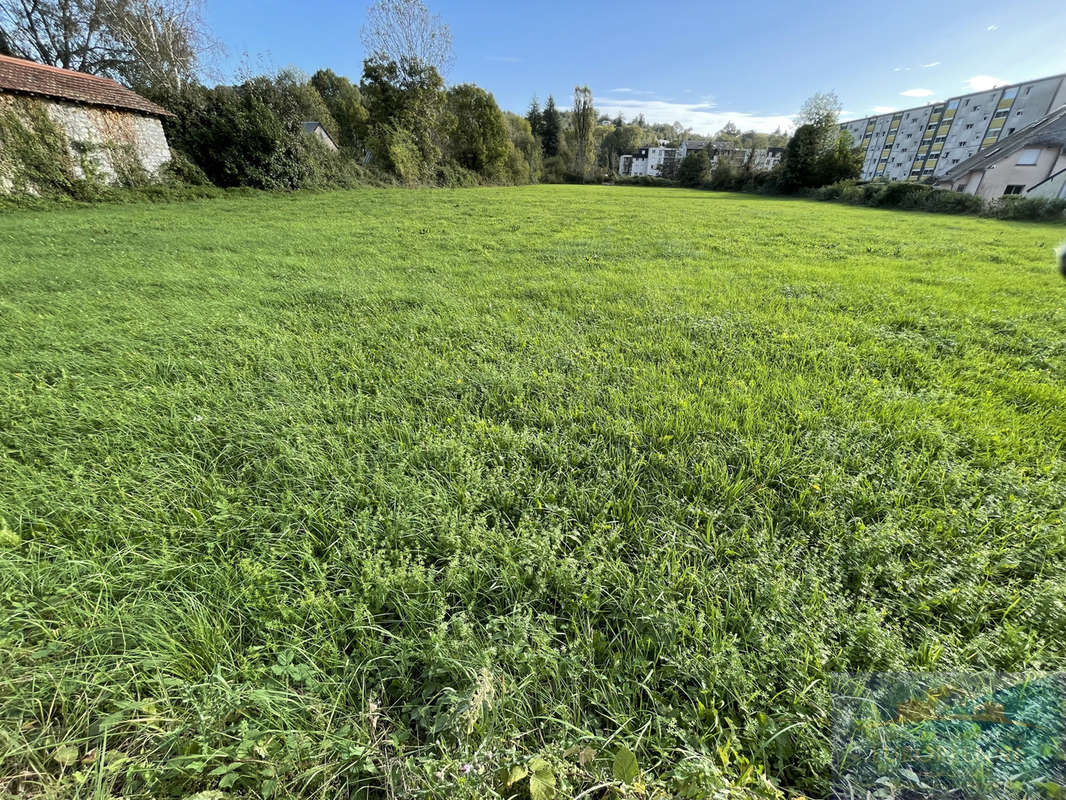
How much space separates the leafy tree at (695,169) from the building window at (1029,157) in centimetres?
2132

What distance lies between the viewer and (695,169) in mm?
40938

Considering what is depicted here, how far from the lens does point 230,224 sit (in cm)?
1052

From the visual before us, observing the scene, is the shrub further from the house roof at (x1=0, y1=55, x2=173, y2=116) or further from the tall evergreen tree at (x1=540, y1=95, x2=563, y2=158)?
the tall evergreen tree at (x1=540, y1=95, x2=563, y2=158)

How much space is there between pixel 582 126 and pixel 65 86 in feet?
147

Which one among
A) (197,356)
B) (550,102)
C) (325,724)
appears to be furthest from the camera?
(550,102)

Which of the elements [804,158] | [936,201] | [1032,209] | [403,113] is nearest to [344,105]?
[403,113]

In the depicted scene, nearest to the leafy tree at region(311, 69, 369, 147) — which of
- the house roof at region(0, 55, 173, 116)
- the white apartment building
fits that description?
the house roof at region(0, 55, 173, 116)

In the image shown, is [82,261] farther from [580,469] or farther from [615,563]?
[615,563]

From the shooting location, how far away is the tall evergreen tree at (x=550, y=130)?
48.8 meters

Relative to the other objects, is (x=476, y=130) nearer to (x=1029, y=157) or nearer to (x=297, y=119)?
(x=297, y=119)

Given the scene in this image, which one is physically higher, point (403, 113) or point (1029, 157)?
point (403, 113)

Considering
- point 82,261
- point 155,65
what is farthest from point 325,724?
point 155,65

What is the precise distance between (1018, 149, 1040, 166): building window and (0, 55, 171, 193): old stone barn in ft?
148

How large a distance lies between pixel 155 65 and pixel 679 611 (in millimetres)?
29696
